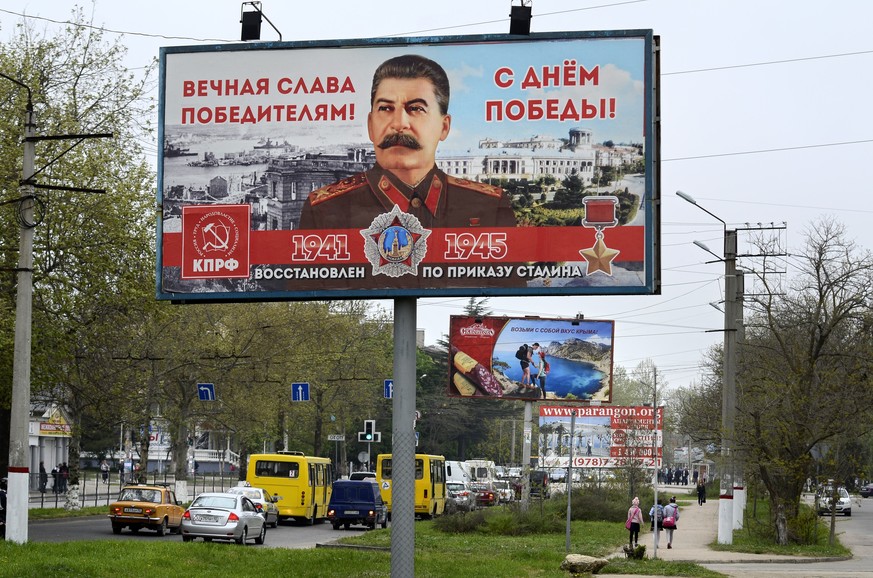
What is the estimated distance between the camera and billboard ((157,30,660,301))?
18484mm

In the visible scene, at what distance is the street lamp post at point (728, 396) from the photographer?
37.4 m

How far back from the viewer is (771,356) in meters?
52.3

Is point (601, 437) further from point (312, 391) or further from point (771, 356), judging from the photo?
point (312, 391)

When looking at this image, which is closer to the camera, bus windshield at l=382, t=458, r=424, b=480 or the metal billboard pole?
the metal billboard pole

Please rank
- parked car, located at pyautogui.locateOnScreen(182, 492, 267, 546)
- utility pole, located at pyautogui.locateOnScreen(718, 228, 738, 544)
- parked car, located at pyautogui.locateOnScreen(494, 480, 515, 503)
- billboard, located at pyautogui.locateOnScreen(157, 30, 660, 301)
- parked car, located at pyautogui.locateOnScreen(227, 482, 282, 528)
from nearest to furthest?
1. billboard, located at pyautogui.locateOnScreen(157, 30, 660, 301)
2. parked car, located at pyautogui.locateOnScreen(182, 492, 267, 546)
3. utility pole, located at pyautogui.locateOnScreen(718, 228, 738, 544)
4. parked car, located at pyautogui.locateOnScreen(227, 482, 282, 528)
5. parked car, located at pyautogui.locateOnScreen(494, 480, 515, 503)

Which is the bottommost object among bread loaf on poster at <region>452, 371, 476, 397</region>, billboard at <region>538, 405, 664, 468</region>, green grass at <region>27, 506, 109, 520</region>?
green grass at <region>27, 506, 109, 520</region>

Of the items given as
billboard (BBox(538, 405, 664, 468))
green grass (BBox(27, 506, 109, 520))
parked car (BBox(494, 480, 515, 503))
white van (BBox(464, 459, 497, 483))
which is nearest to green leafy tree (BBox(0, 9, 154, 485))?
green grass (BBox(27, 506, 109, 520))

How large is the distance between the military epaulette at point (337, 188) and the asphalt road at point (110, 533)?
15.1 metres

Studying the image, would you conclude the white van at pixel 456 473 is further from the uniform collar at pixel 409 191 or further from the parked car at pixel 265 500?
the uniform collar at pixel 409 191

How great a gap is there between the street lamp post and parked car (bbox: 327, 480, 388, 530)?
47.2 feet

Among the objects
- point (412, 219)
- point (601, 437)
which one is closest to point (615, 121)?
point (412, 219)

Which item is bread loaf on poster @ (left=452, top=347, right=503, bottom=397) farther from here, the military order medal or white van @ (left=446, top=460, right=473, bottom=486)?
white van @ (left=446, top=460, right=473, bottom=486)

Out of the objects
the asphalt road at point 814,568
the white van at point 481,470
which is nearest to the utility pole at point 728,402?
the asphalt road at point 814,568

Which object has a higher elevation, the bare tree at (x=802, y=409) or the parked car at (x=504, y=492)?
the bare tree at (x=802, y=409)
